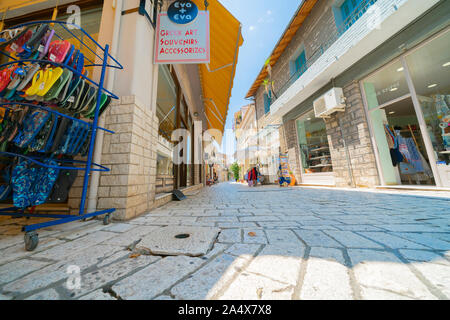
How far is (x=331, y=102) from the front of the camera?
5727 mm

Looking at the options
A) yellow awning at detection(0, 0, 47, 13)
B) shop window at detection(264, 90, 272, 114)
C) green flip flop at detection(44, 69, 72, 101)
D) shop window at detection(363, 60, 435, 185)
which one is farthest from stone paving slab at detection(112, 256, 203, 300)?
shop window at detection(264, 90, 272, 114)

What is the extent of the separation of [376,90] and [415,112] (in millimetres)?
1274

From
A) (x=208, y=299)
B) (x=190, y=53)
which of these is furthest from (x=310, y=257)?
(x=190, y=53)

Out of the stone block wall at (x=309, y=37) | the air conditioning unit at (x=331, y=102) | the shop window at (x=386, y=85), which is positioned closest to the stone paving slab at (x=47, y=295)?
the air conditioning unit at (x=331, y=102)

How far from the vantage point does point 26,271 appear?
3.18 ft

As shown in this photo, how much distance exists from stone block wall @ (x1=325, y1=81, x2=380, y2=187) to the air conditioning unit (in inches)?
7.5

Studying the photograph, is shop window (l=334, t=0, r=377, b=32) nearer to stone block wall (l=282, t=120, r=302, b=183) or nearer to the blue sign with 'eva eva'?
stone block wall (l=282, t=120, r=302, b=183)

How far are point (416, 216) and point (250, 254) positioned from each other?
2.20 m

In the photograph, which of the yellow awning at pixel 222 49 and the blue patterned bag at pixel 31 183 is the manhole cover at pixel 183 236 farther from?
the yellow awning at pixel 222 49

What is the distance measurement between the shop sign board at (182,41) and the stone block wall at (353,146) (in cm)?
541

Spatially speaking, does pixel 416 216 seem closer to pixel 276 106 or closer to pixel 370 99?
pixel 370 99

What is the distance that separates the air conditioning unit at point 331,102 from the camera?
18.4 ft

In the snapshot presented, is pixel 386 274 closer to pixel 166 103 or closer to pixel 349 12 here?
pixel 166 103

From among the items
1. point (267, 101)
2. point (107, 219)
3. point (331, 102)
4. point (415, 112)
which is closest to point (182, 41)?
point (107, 219)
